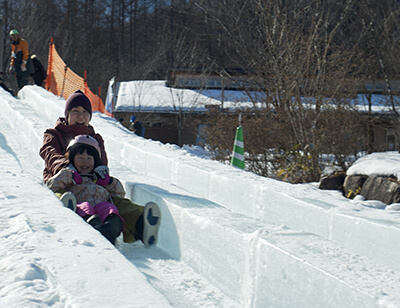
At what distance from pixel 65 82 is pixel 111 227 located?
35.9 feet

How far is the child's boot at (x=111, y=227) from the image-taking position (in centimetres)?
333

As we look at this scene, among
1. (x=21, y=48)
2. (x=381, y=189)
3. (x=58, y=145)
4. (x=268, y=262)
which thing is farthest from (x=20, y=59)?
(x=268, y=262)

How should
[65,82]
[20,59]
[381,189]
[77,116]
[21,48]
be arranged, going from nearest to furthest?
[77,116] → [381,189] → [21,48] → [20,59] → [65,82]

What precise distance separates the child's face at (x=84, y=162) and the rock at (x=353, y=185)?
3745 millimetres

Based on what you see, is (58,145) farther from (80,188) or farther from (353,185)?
(353,185)

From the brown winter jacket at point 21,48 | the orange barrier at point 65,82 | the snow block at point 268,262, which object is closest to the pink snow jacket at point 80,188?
the snow block at point 268,262

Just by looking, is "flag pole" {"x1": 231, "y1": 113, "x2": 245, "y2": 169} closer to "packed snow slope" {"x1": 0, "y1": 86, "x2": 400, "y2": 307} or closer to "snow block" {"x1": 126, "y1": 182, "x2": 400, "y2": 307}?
"packed snow slope" {"x1": 0, "y1": 86, "x2": 400, "y2": 307}

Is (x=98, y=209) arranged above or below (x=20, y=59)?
below

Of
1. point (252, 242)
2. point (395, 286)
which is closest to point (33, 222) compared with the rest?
point (252, 242)

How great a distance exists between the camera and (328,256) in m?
2.38

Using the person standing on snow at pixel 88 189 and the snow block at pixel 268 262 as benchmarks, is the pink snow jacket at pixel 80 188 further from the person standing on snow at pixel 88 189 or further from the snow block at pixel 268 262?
the snow block at pixel 268 262

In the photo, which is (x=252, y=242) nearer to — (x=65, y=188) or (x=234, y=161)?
(x=65, y=188)

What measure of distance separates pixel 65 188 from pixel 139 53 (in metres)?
41.8

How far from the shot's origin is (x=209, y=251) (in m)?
3.12
